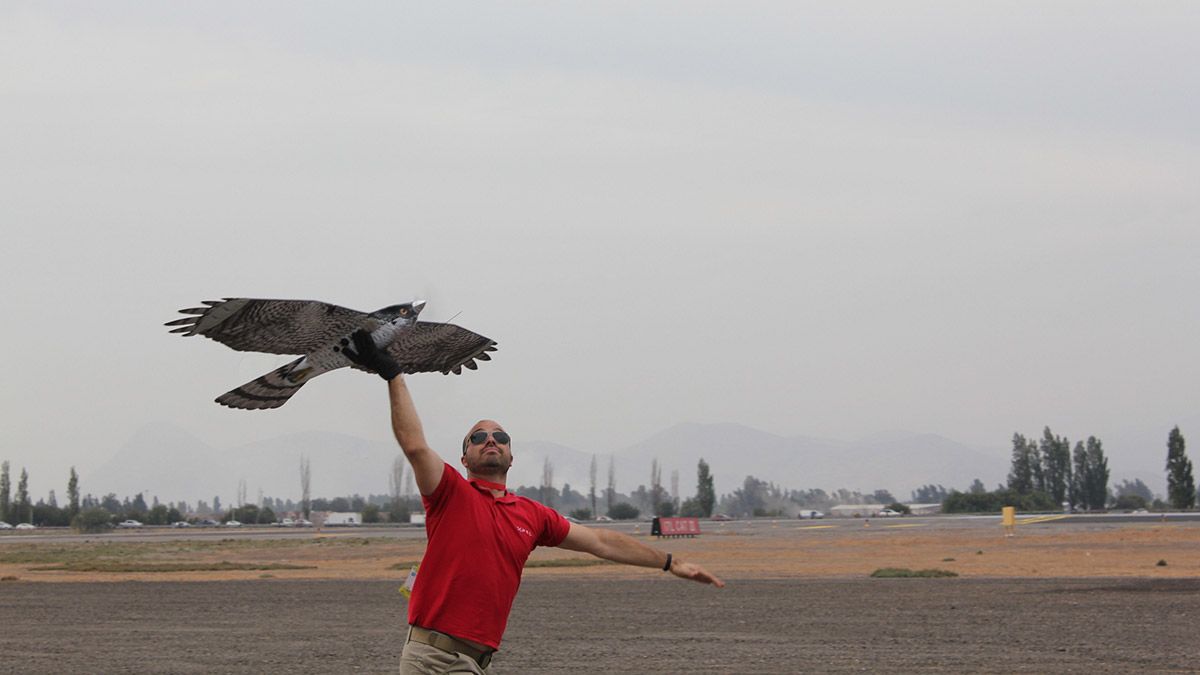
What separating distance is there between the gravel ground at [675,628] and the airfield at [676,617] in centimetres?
5

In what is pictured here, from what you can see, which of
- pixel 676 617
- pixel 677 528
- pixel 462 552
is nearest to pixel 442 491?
pixel 462 552

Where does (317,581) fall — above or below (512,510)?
below

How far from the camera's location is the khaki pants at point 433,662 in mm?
6340

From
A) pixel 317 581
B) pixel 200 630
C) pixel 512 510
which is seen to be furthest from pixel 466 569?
pixel 317 581

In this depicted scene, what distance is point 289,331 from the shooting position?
573 cm

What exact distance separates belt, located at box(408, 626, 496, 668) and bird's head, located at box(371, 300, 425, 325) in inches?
59.9

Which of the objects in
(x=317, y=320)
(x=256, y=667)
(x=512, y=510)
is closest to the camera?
(x=317, y=320)

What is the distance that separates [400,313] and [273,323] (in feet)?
1.77

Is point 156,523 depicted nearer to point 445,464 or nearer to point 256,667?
point 256,667

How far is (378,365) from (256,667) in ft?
42.5

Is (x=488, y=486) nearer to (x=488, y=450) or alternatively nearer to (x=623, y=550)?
(x=488, y=450)

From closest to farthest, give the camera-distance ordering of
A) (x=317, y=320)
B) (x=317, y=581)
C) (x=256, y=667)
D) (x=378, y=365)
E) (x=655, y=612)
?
(x=317, y=320)
(x=378, y=365)
(x=256, y=667)
(x=655, y=612)
(x=317, y=581)

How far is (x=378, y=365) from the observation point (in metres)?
6.02

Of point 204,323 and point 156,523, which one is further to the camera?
point 156,523
